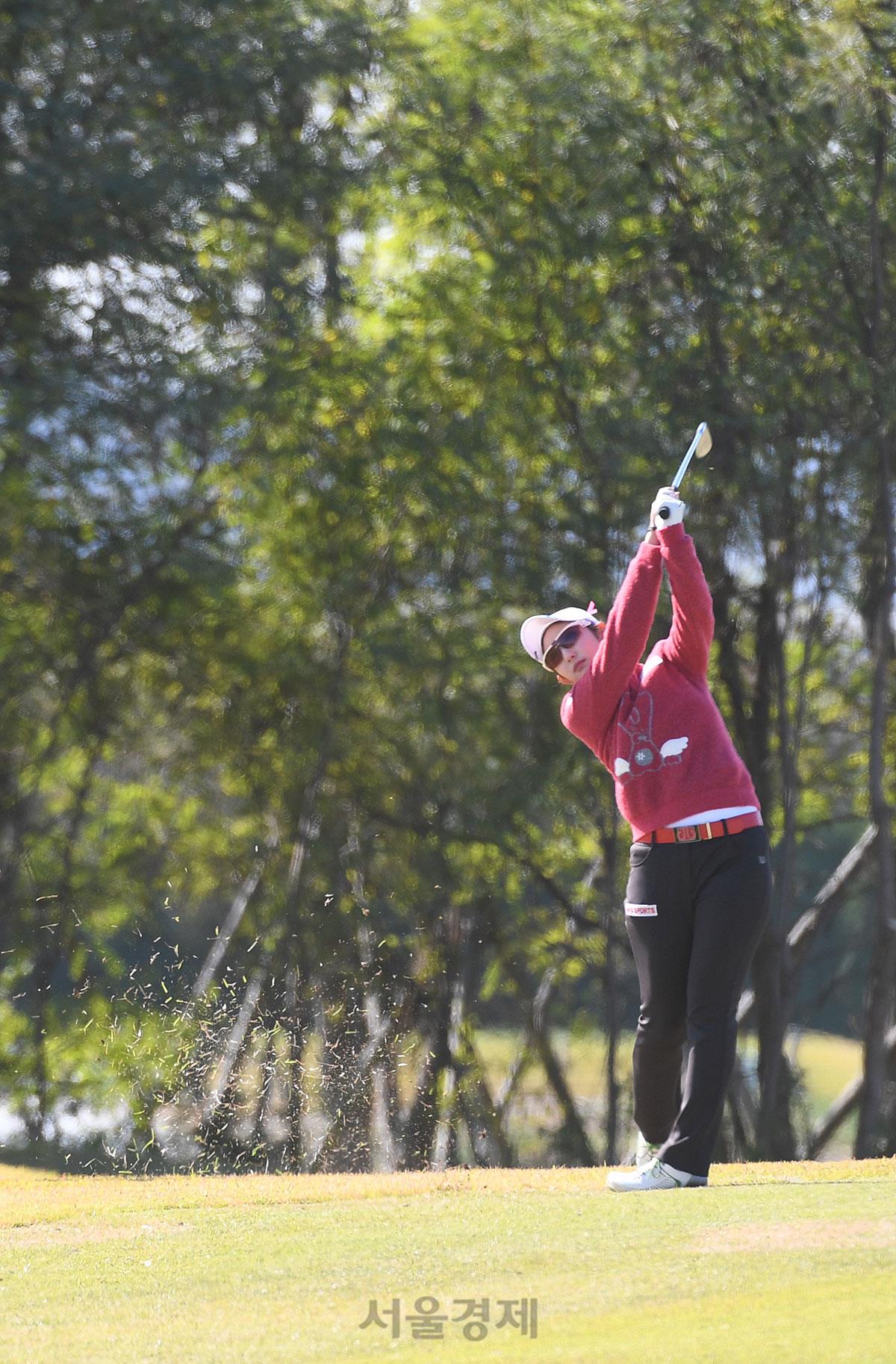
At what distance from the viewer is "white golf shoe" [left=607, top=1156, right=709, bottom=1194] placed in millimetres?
3904

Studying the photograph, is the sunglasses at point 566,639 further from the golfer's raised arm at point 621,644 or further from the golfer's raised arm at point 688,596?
the golfer's raised arm at point 688,596

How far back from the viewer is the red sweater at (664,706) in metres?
3.77

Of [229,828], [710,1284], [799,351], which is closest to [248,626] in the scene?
[229,828]

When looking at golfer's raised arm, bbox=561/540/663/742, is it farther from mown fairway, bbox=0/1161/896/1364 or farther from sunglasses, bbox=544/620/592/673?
mown fairway, bbox=0/1161/896/1364

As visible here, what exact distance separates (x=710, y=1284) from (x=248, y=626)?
6.76 metres

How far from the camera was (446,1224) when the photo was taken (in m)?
3.64

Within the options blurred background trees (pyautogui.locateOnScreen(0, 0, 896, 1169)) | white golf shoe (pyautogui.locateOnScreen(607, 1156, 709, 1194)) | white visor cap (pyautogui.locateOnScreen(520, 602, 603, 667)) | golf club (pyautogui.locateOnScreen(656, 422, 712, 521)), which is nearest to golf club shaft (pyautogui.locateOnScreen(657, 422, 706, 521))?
golf club (pyautogui.locateOnScreen(656, 422, 712, 521))

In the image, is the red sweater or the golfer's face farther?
the golfer's face

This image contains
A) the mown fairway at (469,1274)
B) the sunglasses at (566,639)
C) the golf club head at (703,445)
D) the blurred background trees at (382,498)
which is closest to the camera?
the mown fairway at (469,1274)

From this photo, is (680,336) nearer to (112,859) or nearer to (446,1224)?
(112,859)

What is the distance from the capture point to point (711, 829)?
3.76 metres

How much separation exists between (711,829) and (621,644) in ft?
1.68

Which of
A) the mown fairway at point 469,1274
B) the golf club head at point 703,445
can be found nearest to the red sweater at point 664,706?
the golf club head at point 703,445

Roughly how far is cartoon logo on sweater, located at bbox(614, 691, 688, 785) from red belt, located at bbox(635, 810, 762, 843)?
0.17 m
